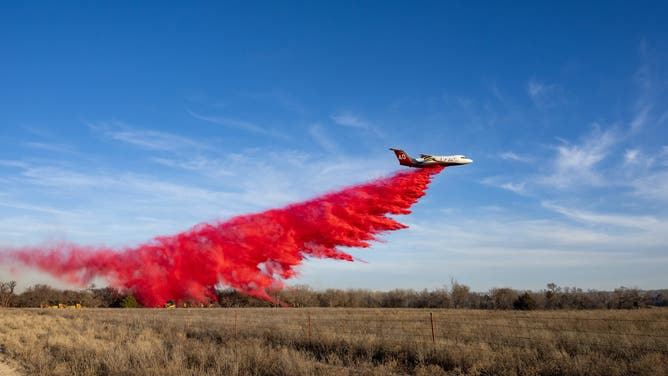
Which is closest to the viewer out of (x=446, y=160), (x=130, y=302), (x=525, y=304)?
(x=446, y=160)

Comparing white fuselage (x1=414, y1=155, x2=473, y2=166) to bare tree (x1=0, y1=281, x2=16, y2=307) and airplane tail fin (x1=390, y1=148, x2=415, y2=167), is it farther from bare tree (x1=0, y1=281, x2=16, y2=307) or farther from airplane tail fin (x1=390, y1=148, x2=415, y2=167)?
bare tree (x1=0, y1=281, x2=16, y2=307)

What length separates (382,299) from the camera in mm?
92438

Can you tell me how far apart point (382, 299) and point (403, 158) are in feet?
211

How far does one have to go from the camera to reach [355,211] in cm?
3344

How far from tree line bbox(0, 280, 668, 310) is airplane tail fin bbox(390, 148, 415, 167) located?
44.2 m

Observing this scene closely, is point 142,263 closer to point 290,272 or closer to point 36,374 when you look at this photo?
point 290,272

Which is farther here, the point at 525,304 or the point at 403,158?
the point at 525,304

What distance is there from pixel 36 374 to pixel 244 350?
22.0 feet

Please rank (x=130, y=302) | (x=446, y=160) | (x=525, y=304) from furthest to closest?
(x=130, y=302)
(x=525, y=304)
(x=446, y=160)

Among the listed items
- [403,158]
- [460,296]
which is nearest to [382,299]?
[460,296]

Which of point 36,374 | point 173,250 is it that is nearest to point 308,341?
point 36,374

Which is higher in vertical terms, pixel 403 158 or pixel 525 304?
pixel 403 158

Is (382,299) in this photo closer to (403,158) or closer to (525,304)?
(525,304)

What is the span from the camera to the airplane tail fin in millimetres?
32625
